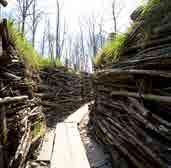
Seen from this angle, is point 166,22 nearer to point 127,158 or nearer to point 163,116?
point 163,116

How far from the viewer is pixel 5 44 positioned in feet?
12.3

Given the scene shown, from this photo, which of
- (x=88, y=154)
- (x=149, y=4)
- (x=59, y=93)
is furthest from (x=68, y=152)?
(x=59, y=93)

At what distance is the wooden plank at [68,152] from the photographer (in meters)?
3.29

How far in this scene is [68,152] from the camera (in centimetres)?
380

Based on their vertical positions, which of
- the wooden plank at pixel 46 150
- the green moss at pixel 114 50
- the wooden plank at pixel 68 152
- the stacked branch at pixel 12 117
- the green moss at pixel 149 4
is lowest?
the wooden plank at pixel 46 150

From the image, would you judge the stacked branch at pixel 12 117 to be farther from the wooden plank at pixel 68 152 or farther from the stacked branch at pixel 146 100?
the stacked branch at pixel 146 100

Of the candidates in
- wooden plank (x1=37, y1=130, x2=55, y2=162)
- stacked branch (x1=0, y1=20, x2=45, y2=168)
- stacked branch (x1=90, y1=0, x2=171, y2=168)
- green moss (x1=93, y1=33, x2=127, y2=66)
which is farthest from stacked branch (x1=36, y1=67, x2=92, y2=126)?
stacked branch (x1=90, y1=0, x2=171, y2=168)

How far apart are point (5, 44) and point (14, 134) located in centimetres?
138

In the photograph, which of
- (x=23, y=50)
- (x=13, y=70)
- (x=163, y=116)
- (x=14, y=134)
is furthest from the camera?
(x=23, y=50)

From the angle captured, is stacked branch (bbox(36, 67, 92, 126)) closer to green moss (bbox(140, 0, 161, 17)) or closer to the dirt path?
the dirt path

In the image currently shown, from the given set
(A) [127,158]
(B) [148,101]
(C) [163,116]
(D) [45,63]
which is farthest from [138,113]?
(D) [45,63]

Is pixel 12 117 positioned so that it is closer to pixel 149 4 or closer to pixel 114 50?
pixel 114 50

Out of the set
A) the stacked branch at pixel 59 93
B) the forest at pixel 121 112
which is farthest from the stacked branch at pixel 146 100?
the stacked branch at pixel 59 93

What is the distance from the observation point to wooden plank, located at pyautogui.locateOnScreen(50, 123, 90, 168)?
329cm
